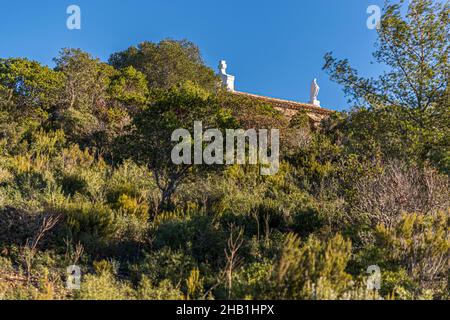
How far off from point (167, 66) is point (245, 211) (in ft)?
56.4

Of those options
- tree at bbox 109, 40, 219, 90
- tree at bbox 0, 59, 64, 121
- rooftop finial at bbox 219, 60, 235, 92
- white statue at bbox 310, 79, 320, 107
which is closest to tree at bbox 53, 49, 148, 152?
tree at bbox 0, 59, 64, 121

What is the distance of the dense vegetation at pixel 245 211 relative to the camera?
441 centimetres

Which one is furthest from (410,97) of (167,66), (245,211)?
(167,66)

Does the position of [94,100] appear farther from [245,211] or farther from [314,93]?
[314,93]

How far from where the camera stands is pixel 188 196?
9414 millimetres

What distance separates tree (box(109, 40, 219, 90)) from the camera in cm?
2253

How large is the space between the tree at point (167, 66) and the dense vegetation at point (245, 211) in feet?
36.4

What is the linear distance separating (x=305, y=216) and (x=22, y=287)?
5.30 metres

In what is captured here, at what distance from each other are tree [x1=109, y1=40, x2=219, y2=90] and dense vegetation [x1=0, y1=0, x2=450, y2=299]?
1109cm

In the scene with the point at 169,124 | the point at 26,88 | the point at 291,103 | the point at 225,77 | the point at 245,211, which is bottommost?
the point at 245,211

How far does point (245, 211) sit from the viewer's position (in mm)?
7875

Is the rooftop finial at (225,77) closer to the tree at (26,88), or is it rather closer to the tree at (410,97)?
the tree at (26,88)
